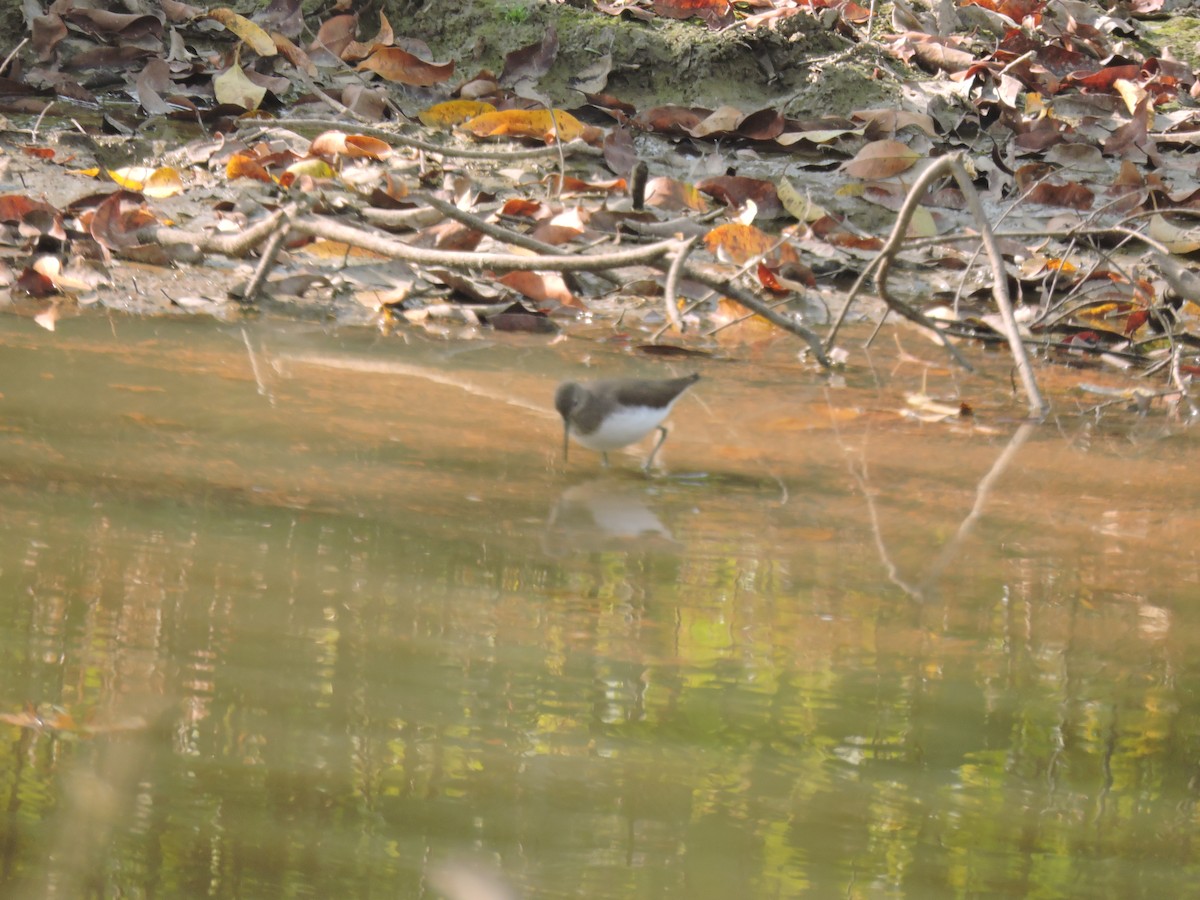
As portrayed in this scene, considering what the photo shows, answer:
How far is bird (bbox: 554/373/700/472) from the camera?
3.97 meters

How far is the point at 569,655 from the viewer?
8.69 ft

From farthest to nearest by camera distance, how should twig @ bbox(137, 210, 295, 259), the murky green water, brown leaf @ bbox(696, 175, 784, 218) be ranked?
1. brown leaf @ bbox(696, 175, 784, 218)
2. twig @ bbox(137, 210, 295, 259)
3. the murky green water

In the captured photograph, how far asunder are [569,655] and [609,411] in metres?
1.41

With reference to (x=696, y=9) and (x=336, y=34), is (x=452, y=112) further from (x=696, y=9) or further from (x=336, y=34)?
(x=696, y=9)

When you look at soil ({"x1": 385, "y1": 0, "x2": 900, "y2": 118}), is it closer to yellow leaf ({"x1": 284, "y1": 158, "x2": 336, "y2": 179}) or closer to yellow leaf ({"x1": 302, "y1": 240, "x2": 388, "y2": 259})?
yellow leaf ({"x1": 284, "y1": 158, "x2": 336, "y2": 179})

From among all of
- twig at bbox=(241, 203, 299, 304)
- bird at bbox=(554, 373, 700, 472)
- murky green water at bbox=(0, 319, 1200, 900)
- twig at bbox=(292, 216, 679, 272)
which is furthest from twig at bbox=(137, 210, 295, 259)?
bird at bbox=(554, 373, 700, 472)

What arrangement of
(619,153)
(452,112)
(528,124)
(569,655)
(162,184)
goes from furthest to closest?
(452,112) < (528,124) < (619,153) < (162,184) < (569,655)

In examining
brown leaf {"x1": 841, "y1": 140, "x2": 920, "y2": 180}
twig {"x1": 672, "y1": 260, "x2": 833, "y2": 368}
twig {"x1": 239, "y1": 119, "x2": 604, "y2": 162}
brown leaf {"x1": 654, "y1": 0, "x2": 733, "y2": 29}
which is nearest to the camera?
twig {"x1": 672, "y1": 260, "x2": 833, "y2": 368}

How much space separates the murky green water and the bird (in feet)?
0.41

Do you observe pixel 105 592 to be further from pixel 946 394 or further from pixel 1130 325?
pixel 1130 325

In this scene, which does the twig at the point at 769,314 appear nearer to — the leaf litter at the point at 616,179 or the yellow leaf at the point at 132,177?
the leaf litter at the point at 616,179

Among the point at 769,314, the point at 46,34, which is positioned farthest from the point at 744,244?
the point at 46,34

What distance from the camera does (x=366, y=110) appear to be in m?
8.10

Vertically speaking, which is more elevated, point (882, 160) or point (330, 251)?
point (882, 160)
